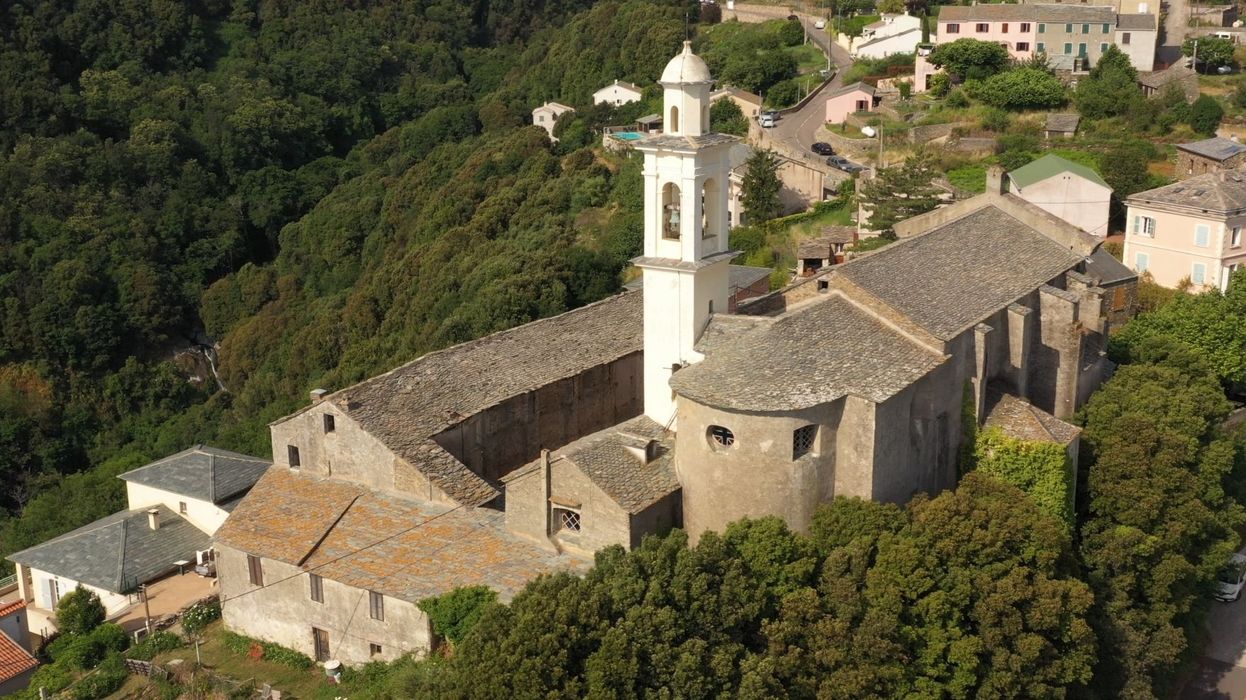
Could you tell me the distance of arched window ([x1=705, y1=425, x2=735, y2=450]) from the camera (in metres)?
32.3

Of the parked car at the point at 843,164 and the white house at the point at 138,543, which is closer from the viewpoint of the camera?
the white house at the point at 138,543

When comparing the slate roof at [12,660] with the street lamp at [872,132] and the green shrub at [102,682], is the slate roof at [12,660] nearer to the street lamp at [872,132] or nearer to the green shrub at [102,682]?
the green shrub at [102,682]

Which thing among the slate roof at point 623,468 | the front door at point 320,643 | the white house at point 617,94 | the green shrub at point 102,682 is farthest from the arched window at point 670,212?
the white house at point 617,94

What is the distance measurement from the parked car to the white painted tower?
37.6 metres

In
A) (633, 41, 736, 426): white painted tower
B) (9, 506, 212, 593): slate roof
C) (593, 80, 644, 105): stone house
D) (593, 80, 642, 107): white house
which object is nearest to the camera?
(633, 41, 736, 426): white painted tower

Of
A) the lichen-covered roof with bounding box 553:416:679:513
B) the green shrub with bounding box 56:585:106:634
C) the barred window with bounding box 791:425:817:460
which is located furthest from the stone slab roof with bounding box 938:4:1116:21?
the green shrub with bounding box 56:585:106:634

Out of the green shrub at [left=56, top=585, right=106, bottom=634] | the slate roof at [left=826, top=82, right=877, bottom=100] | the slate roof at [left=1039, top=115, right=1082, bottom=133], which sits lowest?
the green shrub at [left=56, top=585, right=106, bottom=634]

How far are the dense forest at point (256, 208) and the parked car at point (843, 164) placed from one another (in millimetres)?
12255

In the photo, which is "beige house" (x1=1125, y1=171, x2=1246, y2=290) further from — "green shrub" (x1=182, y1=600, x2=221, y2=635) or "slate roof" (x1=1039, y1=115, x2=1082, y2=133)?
"green shrub" (x1=182, y1=600, x2=221, y2=635)

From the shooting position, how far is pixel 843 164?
7519 centimetres

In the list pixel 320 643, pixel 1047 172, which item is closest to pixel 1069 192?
→ pixel 1047 172

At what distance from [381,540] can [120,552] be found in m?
11.8

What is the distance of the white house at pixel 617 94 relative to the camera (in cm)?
10594

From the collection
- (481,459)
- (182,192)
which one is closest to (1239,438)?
(481,459)
